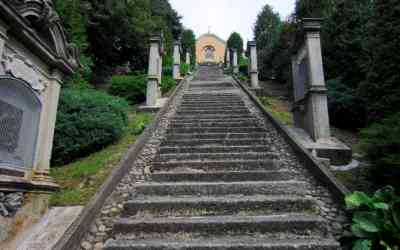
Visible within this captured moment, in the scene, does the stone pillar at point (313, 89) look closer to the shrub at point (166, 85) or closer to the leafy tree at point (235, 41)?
the shrub at point (166, 85)

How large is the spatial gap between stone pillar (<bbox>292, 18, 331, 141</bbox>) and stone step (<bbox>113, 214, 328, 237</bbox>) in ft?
8.58

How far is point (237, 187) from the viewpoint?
3.76 meters

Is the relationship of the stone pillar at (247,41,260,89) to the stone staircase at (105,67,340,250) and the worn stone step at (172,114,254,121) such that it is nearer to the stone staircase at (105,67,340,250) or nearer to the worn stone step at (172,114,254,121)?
the worn stone step at (172,114,254,121)


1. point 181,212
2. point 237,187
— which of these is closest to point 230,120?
point 237,187

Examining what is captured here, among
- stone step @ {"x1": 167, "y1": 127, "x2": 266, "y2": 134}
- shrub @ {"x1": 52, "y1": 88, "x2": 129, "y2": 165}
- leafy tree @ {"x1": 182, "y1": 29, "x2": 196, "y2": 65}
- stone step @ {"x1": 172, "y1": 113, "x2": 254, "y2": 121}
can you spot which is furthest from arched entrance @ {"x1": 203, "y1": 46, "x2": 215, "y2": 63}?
shrub @ {"x1": 52, "y1": 88, "x2": 129, "y2": 165}

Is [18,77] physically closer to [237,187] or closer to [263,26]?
[237,187]

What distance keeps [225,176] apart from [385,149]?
2126mm

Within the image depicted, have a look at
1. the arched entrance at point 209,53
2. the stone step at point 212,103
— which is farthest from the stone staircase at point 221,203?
the arched entrance at point 209,53

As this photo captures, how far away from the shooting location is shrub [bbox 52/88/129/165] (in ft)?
17.4

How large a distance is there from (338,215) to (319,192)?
19.5 inches

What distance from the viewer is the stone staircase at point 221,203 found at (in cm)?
285

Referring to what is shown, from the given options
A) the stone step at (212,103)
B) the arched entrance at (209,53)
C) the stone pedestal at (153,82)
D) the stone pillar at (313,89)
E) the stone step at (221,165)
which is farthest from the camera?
the arched entrance at (209,53)

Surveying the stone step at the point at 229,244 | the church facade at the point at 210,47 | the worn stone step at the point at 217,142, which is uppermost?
the church facade at the point at 210,47

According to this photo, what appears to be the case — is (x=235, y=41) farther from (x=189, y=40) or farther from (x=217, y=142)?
(x=217, y=142)
